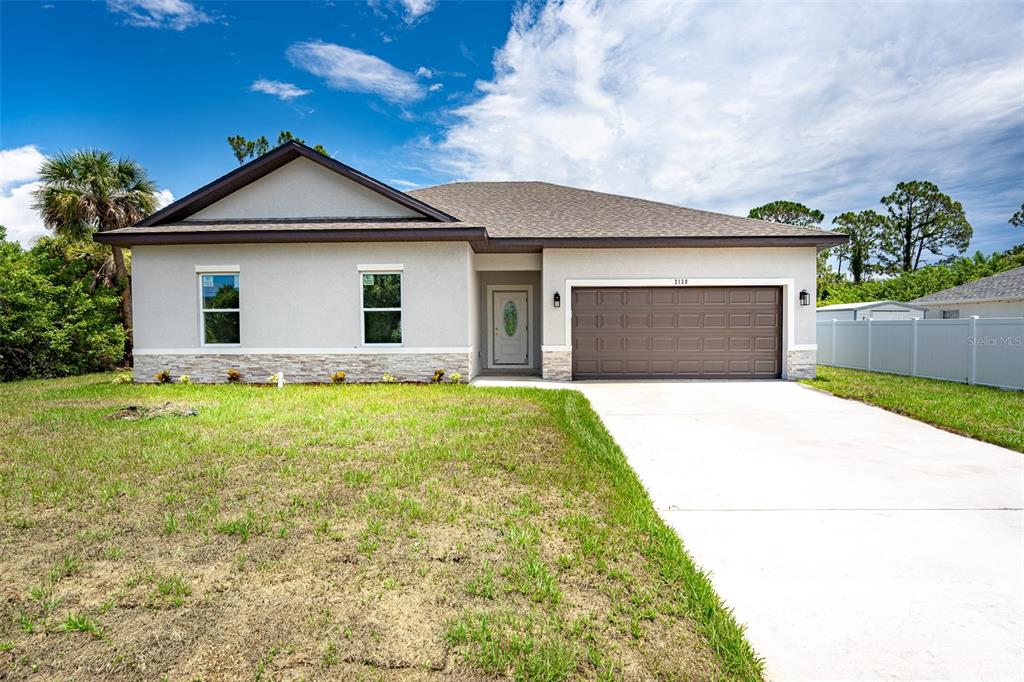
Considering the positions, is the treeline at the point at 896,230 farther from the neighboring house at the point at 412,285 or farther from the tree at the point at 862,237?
the neighboring house at the point at 412,285

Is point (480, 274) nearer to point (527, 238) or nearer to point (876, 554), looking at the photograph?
point (527, 238)

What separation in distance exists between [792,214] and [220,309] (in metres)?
47.3

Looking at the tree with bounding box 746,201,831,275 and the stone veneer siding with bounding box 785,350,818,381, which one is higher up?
the tree with bounding box 746,201,831,275

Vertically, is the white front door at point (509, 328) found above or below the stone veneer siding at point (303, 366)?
above

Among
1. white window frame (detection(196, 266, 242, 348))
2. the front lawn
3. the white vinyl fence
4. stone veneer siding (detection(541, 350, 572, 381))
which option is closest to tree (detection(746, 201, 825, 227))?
the white vinyl fence

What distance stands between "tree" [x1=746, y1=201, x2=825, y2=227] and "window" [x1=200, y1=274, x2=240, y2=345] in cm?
4416

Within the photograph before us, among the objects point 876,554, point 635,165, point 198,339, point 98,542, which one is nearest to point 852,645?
point 876,554

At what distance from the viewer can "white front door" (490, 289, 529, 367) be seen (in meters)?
14.2

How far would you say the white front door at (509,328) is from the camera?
561 inches

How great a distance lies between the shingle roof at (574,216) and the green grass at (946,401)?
12.0 ft

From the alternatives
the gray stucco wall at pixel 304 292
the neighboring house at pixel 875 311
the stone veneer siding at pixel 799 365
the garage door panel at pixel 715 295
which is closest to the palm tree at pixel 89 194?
the gray stucco wall at pixel 304 292

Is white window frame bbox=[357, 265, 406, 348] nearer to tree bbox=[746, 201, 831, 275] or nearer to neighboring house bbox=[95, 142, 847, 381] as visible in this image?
neighboring house bbox=[95, 142, 847, 381]

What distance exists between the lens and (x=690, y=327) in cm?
1226

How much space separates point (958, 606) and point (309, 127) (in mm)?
22833
